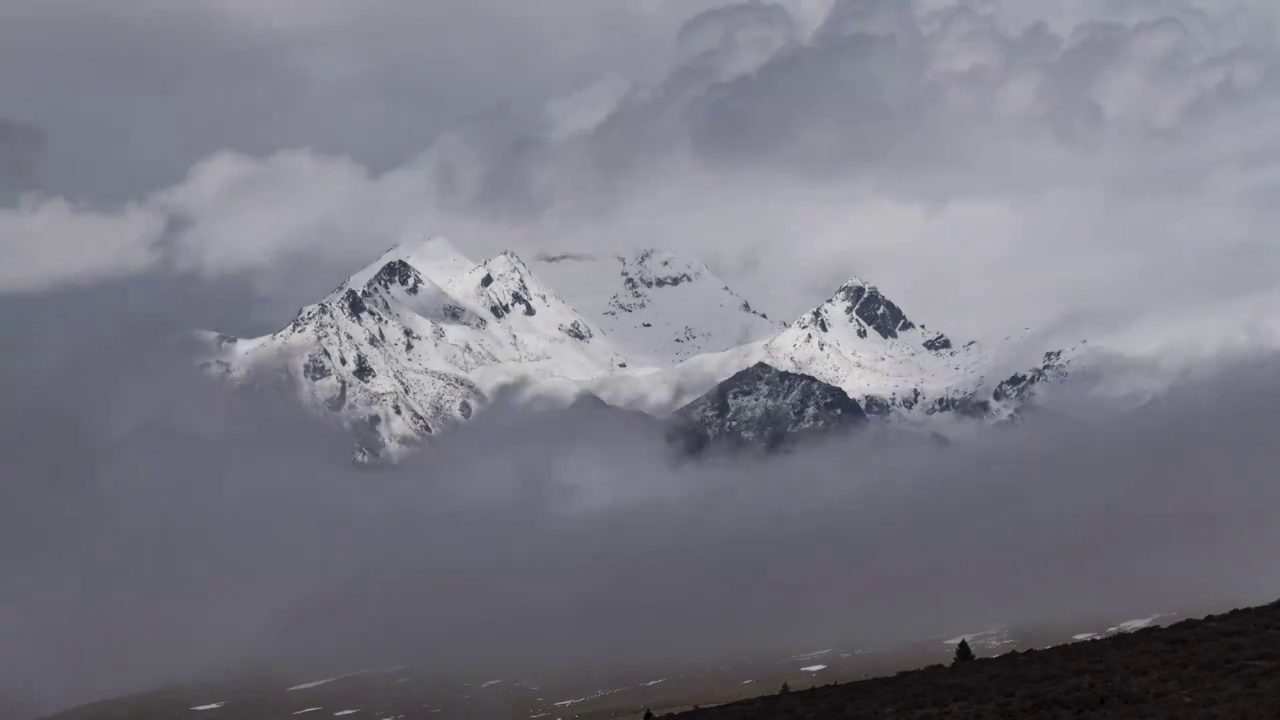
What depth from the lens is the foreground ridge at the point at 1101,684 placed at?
7556cm

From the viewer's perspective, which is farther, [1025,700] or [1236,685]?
[1025,700]

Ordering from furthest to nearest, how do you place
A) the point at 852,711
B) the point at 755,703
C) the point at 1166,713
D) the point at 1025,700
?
1. the point at 755,703
2. the point at 852,711
3. the point at 1025,700
4. the point at 1166,713

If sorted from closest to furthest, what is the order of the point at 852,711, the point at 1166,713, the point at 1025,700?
the point at 1166,713, the point at 1025,700, the point at 852,711

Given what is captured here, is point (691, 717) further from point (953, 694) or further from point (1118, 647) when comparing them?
point (1118, 647)

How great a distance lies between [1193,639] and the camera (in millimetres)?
88688

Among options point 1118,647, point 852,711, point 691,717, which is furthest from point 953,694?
point 691,717

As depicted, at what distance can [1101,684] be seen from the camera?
267 ft

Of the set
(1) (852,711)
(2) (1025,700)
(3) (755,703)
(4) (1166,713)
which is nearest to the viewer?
(4) (1166,713)

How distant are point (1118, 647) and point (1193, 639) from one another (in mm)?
4330

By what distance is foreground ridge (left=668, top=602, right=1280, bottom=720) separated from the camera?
248 ft

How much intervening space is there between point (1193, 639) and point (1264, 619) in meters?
4.93

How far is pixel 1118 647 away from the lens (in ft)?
299

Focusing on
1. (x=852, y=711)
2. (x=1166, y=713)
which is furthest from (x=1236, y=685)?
(x=852, y=711)

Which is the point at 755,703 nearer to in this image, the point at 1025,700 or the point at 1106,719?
the point at 1025,700
